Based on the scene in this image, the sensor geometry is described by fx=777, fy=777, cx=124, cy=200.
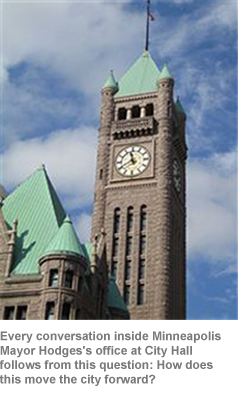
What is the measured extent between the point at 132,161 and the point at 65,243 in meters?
34.5

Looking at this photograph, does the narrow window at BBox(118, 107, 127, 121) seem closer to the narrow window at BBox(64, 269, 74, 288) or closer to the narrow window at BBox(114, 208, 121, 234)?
the narrow window at BBox(114, 208, 121, 234)

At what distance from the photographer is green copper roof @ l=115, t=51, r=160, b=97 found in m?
91.9

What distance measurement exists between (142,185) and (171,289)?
1241 cm

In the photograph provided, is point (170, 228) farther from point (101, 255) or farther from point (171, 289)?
point (101, 255)

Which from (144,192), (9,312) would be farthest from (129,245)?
(9,312)

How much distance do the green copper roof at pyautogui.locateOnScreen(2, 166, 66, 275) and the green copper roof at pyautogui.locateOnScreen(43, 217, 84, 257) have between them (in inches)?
79.2

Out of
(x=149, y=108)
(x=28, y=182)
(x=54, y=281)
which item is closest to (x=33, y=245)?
(x=54, y=281)

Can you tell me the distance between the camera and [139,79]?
307 feet

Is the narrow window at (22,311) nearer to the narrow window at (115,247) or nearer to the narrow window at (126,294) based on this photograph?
the narrow window at (126,294)

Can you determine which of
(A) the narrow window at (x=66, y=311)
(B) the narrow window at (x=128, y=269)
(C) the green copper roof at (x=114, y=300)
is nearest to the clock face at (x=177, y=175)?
(B) the narrow window at (x=128, y=269)

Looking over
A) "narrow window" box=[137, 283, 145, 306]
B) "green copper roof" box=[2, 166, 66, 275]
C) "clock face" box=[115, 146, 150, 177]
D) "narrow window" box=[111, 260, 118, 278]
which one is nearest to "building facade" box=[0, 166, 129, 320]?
"green copper roof" box=[2, 166, 66, 275]

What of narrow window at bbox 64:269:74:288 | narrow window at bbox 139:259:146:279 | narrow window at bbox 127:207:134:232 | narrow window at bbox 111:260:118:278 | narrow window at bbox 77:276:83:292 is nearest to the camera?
narrow window at bbox 64:269:74:288

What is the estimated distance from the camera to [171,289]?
255ft

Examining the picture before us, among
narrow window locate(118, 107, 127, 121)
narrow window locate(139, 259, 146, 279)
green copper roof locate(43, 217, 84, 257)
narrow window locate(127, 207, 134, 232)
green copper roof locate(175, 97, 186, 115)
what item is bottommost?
green copper roof locate(43, 217, 84, 257)
